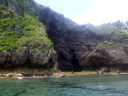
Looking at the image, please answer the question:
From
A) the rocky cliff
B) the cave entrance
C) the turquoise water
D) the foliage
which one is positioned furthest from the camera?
the cave entrance

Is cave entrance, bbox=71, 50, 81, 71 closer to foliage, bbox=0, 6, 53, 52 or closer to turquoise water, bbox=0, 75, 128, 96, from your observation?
foliage, bbox=0, 6, 53, 52

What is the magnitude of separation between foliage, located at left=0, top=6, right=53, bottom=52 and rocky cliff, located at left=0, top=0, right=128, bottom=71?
23.7 feet

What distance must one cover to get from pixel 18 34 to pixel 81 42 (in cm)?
2908

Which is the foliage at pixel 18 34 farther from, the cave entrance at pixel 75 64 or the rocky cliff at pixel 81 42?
the cave entrance at pixel 75 64

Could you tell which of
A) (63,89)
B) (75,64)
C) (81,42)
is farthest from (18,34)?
(63,89)

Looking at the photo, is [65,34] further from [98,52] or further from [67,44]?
[98,52]

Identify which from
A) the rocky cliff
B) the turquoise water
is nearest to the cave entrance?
the rocky cliff

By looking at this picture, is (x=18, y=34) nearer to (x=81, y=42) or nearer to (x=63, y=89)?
(x=81, y=42)

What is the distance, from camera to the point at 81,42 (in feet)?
228

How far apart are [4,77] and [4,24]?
59.7 ft

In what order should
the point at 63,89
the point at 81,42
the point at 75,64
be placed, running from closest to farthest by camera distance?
the point at 63,89 < the point at 81,42 < the point at 75,64

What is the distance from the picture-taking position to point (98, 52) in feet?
Answer: 210

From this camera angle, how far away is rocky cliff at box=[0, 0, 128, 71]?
61963 millimetres

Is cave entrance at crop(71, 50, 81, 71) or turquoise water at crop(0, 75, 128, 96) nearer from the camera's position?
turquoise water at crop(0, 75, 128, 96)
